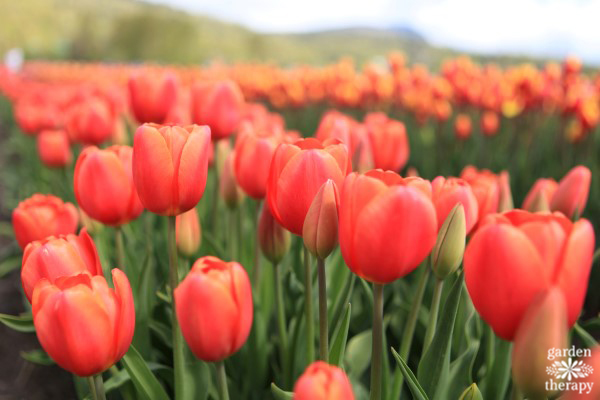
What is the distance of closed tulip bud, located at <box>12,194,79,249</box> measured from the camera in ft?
4.34

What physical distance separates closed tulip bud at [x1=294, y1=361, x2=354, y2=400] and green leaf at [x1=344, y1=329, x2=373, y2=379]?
0.79m

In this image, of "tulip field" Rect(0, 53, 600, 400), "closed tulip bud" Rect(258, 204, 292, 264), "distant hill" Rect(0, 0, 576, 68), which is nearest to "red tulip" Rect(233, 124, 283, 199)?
"tulip field" Rect(0, 53, 600, 400)

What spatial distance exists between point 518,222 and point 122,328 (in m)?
0.62

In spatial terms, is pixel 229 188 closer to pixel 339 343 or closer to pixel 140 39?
pixel 339 343

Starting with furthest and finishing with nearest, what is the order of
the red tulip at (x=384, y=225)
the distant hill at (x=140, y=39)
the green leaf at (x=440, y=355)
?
the distant hill at (x=140, y=39), the green leaf at (x=440, y=355), the red tulip at (x=384, y=225)

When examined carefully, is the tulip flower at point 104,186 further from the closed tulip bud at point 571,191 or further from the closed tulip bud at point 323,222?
the closed tulip bud at point 571,191

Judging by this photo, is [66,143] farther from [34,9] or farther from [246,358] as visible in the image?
[34,9]

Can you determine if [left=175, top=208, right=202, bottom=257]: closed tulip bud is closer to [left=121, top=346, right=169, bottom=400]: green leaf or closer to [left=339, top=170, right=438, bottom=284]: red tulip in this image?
[left=121, top=346, right=169, bottom=400]: green leaf

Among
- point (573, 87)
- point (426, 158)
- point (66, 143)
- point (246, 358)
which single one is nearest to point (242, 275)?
point (246, 358)

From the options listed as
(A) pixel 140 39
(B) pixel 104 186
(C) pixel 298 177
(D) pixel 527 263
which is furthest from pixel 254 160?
(A) pixel 140 39

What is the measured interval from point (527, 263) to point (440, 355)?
465mm

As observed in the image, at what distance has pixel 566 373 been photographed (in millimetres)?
681

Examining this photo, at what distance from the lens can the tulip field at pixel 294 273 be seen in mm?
680

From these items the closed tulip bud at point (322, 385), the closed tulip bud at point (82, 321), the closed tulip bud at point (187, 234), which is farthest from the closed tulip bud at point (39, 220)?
the closed tulip bud at point (322, 385)
